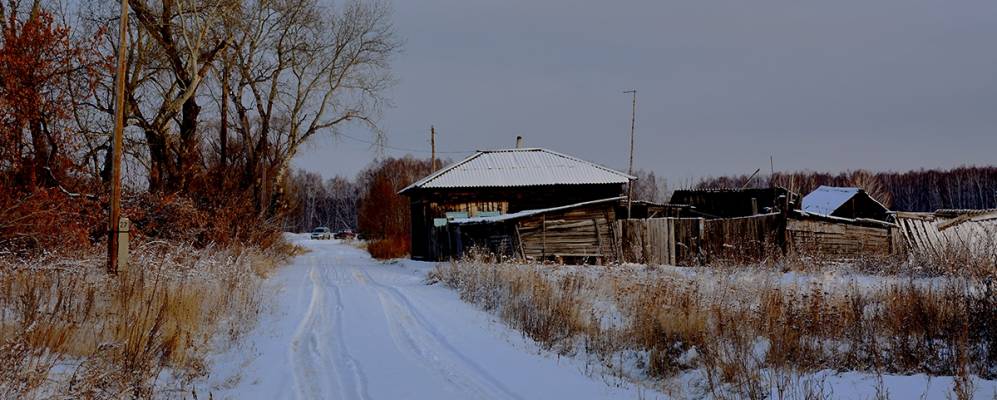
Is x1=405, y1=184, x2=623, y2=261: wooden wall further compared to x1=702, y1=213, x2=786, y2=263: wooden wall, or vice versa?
x1=405, y1=184, x2=623, y2=261: wooden wall

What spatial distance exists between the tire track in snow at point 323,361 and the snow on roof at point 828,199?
107 feet

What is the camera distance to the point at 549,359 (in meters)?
7.57

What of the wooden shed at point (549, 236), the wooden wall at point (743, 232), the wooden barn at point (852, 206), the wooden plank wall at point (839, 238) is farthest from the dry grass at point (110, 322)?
the wooden barn at point (852, 206)

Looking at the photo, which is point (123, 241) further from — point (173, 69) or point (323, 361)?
point (173, 69)

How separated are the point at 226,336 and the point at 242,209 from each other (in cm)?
1411

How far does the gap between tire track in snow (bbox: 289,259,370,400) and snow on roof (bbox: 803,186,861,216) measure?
32686 millimetres

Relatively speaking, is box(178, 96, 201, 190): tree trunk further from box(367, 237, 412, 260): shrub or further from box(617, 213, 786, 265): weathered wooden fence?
box(367, 237, 412, 260): shrub

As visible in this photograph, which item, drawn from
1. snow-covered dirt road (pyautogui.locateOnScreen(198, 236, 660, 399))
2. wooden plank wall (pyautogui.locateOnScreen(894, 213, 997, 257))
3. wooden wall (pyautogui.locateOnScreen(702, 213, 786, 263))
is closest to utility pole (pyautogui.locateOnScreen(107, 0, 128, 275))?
snow-covered dirt road (pyautogui.locateOnScreen(198, 236, 660, 399))

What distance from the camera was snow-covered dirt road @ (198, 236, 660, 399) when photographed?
6.04m

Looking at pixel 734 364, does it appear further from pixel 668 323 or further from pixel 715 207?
pixel 715 207

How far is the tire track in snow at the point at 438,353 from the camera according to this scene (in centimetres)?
610

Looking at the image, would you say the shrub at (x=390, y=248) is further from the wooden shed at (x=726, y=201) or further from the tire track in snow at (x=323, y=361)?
the tire track in snow at (x=323, y=361)

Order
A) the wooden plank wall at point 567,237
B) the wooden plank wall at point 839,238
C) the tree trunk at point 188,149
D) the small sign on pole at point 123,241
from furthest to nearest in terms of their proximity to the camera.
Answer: the wooden plank wall at point 567,237
the wooden plank wall at point 839,238
the tree trunk at point 188,149
the small sign on pole at point 123,241

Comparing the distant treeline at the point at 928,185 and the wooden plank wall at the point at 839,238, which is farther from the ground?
the distant treeline at the point at 928,185
